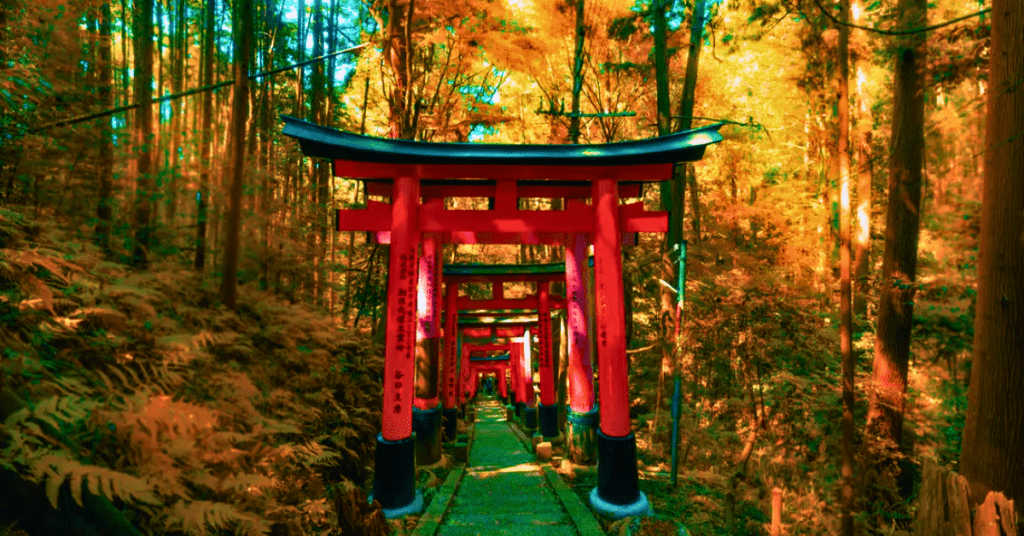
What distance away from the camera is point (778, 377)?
24.7 ft

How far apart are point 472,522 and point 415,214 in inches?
156

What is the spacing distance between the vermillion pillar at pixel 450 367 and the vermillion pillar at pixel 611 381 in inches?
236

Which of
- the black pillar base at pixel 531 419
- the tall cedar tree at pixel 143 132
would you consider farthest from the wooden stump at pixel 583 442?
the black pillar base at pixel 531 419

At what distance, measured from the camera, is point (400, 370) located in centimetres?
584

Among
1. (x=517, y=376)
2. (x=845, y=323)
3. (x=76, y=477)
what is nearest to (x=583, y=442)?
(x=845, y=323)

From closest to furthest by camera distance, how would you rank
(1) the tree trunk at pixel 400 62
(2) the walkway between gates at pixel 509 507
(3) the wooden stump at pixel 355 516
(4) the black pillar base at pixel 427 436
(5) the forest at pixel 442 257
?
(5) the forest at pixel 442 257 → (3) the wooden stump at pixel 355 516 → (2) the walkway between gates at pixel 509 507 → (4) the black pillar base at pixel 427 436 → (1) the tree trunk at pixel 400 62

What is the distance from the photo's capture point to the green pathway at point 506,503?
528 cm

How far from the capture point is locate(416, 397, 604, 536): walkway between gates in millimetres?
5242

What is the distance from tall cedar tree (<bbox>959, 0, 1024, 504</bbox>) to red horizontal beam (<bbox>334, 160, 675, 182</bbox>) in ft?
10.2

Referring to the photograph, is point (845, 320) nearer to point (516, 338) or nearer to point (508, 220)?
point (508, 220)

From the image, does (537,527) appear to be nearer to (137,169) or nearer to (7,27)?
(7,27)

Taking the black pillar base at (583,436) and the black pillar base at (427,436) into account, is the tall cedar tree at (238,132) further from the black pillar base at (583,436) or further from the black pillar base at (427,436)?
the black pillar base at (583,436)

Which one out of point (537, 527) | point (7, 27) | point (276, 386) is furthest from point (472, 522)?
point (7, 27)

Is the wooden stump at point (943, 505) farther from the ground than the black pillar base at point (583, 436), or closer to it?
farther from the ground
